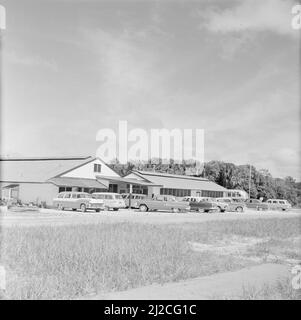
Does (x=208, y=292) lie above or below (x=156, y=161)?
below

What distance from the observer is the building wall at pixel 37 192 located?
3242cm

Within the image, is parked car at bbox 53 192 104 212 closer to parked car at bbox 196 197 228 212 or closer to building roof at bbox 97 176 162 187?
building roof at bbox 97 176 162 187

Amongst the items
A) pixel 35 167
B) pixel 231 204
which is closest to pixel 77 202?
pixel 35 167

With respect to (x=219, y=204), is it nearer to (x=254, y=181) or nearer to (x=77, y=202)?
(x=77, y=202)

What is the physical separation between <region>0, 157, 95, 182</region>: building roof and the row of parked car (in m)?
5.51

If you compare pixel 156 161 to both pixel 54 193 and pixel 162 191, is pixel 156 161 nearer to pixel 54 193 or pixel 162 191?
pixel 162 191

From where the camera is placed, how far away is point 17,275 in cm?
702

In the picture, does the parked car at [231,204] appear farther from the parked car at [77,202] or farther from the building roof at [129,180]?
the parked car at [77,202]

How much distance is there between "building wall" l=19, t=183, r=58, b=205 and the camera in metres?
32.4

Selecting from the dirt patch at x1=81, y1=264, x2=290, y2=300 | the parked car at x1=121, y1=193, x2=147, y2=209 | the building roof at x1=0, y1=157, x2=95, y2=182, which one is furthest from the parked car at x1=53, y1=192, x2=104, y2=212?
the dirt patch at x1=81, y1=264, x2=290, y2=300
